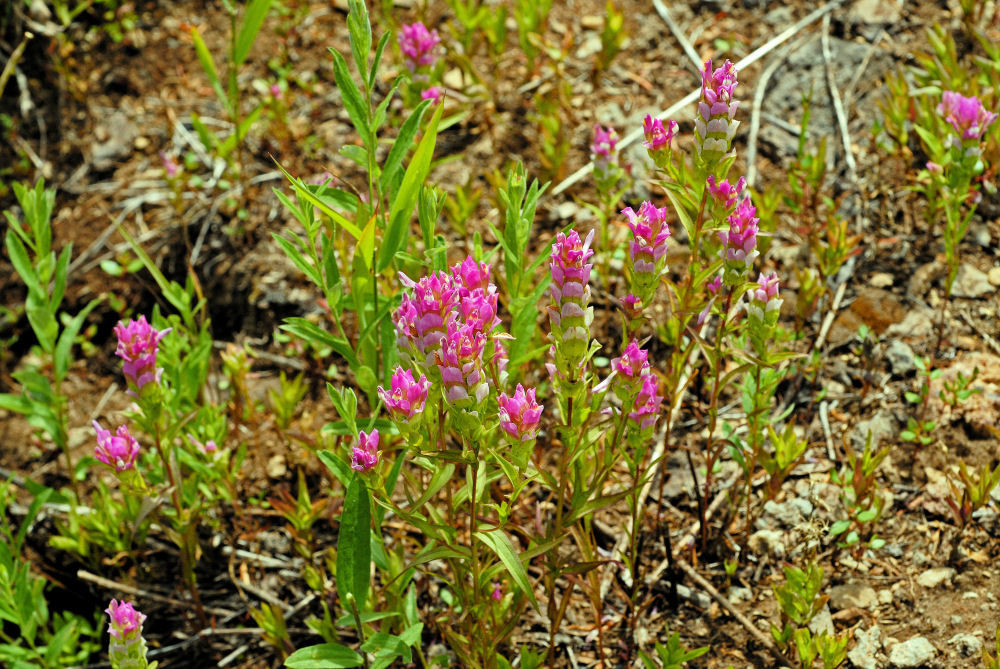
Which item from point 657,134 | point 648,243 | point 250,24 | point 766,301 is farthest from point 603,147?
point 250,24

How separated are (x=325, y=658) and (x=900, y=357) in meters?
2.19

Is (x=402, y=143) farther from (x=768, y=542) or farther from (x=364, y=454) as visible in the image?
(x=768, y=542)

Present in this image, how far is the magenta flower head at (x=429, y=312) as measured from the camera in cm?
178

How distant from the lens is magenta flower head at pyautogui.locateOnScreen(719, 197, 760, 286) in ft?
7.19

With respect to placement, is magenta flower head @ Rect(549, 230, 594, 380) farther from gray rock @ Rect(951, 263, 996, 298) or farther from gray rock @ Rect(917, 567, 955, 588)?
gray rock @ Rect(951, 263, 996, 298)

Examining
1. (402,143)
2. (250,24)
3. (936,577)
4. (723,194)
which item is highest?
(250,24)

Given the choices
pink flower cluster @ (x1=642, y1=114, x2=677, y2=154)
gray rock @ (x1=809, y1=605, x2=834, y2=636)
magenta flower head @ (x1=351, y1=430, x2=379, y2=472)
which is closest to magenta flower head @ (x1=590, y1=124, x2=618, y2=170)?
pink flower cluster @ (x1=642, y1=114, x2=677, y2=154)

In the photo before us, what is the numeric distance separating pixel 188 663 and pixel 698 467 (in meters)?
1.83

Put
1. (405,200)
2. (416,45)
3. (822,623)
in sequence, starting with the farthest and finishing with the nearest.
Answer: (416,45) → (822,623) → (405,200)

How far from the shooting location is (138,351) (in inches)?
98.1

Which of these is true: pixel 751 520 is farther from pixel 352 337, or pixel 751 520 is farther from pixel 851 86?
pixel 851 86

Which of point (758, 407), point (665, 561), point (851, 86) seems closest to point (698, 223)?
point (758, 407)

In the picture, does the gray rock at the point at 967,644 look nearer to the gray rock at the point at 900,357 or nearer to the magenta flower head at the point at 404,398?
the gray rock at the point at 900,357

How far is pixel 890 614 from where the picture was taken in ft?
8.35
